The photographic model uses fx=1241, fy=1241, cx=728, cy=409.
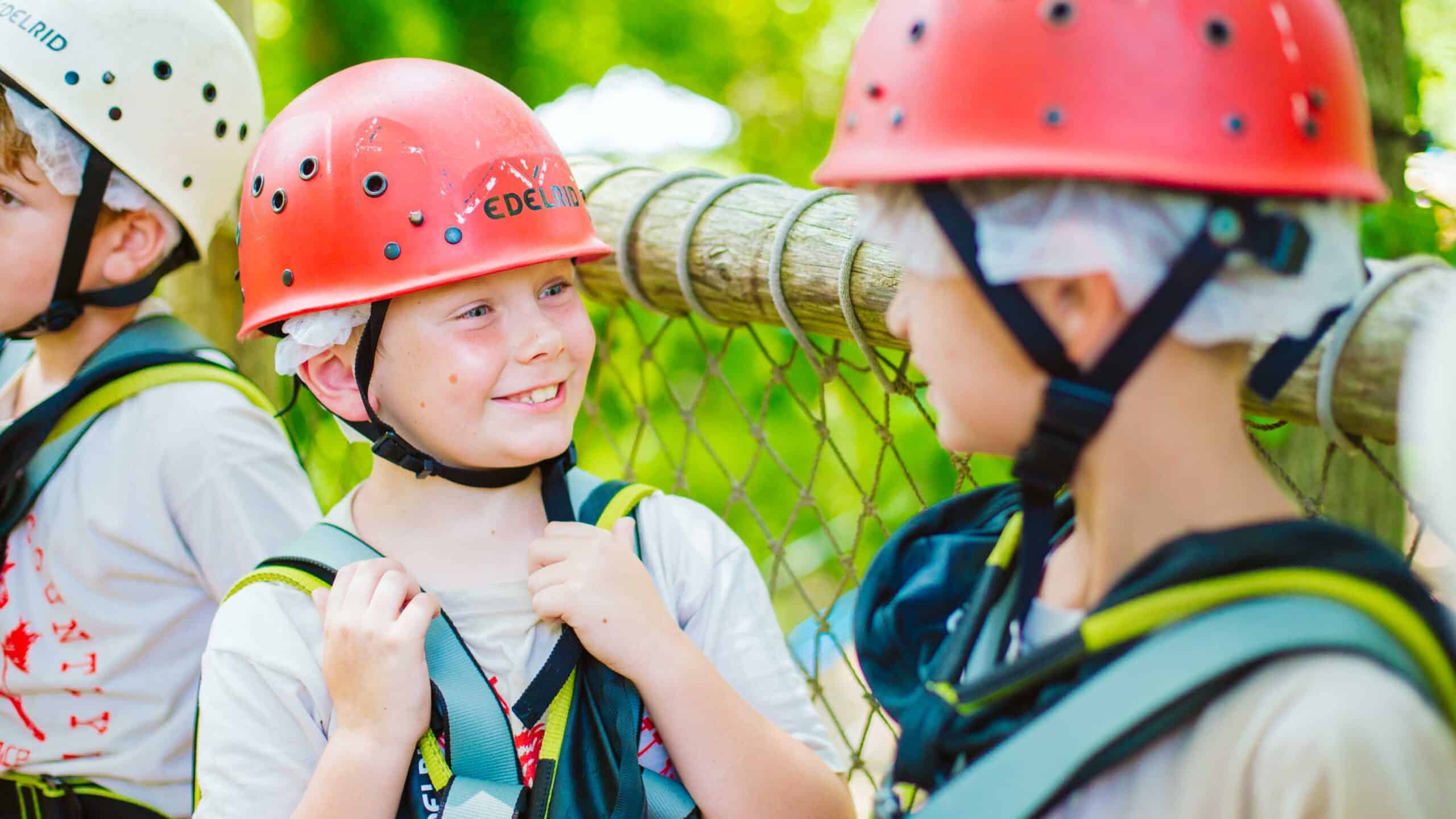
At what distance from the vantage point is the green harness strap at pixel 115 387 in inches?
97.6

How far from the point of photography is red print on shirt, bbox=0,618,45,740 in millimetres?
2457

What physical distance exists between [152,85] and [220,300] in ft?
4.37

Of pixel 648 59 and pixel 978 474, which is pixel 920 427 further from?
pixel 648 59

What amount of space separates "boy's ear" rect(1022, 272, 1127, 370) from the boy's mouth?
90 cm

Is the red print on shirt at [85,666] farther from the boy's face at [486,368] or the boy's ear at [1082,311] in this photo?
the boy's ear at [1082,311]

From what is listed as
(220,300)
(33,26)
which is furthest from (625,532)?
(220,300)

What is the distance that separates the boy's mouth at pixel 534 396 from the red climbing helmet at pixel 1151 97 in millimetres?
812

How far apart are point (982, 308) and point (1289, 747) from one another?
0.50 m

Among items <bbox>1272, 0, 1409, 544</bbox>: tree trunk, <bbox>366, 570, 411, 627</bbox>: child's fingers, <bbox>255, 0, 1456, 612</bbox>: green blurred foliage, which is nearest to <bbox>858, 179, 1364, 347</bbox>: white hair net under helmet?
<bbox>366, 570, 411, 627</bbox>: child's fingers

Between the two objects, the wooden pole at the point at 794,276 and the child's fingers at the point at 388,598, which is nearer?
the wooden pole at the point at 794,276

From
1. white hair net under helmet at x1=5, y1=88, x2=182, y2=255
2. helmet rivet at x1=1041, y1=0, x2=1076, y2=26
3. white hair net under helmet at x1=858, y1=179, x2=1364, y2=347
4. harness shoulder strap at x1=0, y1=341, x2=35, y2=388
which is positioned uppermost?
helmet rivet at x1=1041, y1=0, x2=1076, y2=26

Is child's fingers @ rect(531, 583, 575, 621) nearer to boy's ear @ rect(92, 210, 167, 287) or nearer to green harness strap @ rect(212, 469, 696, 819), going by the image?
green harness strap @ rect(212, 469, 696, 819)

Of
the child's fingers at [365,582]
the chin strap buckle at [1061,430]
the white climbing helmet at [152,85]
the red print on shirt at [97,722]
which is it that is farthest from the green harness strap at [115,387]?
the chin strap buckle at [1061,430]

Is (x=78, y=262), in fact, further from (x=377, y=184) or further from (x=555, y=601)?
(x=555, y=601)
